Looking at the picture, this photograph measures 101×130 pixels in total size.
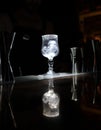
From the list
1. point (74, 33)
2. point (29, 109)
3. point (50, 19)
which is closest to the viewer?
point (29, 109)

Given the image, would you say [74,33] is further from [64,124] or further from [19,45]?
[64,124]

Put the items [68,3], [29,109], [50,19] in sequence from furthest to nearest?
[68,3]
[50,19]
[29,109]

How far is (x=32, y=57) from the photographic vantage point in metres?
1.21

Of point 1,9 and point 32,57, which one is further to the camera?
point 1,9

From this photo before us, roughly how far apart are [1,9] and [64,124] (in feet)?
7.98

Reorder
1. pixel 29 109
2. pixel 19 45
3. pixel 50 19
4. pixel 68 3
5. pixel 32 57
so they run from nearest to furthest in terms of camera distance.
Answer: pixel 29 109 < pixel 19 45 < pixel 32 57 < pixel 50 19 < pixel 68 3

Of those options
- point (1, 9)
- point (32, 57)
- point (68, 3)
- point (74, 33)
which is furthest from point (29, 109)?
point (68, 3)

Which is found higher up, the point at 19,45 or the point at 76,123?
the point at 19,45

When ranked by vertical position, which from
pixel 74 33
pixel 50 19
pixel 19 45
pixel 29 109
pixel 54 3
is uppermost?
pixel 54 3

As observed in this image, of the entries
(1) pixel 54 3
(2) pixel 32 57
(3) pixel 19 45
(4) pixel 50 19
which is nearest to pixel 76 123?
(3) pixel 19 45

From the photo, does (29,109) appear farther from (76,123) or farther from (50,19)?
(50,19)

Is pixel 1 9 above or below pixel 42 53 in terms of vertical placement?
above

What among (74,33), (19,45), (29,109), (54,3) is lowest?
(29,109)

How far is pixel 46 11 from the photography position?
3000 millimetres
